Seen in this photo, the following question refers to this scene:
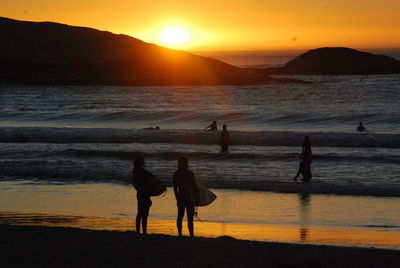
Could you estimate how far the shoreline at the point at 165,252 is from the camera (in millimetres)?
9484

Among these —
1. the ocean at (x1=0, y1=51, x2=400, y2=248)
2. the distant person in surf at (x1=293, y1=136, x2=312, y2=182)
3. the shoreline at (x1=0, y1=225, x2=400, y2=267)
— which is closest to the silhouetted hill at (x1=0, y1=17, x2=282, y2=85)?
the ocean at (x1=0, y1=51, x2=400, y2=248)

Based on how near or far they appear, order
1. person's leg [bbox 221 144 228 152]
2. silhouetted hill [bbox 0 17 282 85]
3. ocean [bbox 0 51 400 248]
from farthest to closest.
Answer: silhouetted hill [bbox 0 17 282 85]
person's leg [bbox 221 144 228 152]
ocean [bbox 0 51 400 248]


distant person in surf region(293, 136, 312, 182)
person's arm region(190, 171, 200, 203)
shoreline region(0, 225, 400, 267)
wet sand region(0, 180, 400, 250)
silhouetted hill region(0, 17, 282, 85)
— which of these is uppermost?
silhouetted hill region(0, 17, 282, 85)

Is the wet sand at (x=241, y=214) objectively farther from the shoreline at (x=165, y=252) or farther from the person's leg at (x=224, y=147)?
the person's leg at (x=224, y=147)

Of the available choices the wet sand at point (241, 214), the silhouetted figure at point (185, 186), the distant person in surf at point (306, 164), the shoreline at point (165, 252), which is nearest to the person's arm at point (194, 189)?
the silhouetted figure at point (185, 186)

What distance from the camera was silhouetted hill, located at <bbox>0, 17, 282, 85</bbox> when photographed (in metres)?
113

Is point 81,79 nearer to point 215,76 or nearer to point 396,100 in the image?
point 215,76

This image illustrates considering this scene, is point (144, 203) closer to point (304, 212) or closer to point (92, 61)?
point (304, 212)

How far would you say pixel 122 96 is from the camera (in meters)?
82.9

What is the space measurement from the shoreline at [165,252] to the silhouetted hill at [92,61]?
3785 inches

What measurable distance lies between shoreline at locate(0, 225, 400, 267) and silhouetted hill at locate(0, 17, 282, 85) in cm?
9613

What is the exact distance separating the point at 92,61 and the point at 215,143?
367ft

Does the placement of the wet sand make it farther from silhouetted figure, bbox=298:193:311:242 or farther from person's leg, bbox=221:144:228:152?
person's leg, bbox=221:144:228:152

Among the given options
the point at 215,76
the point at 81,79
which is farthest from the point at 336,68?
the point at 81,79
